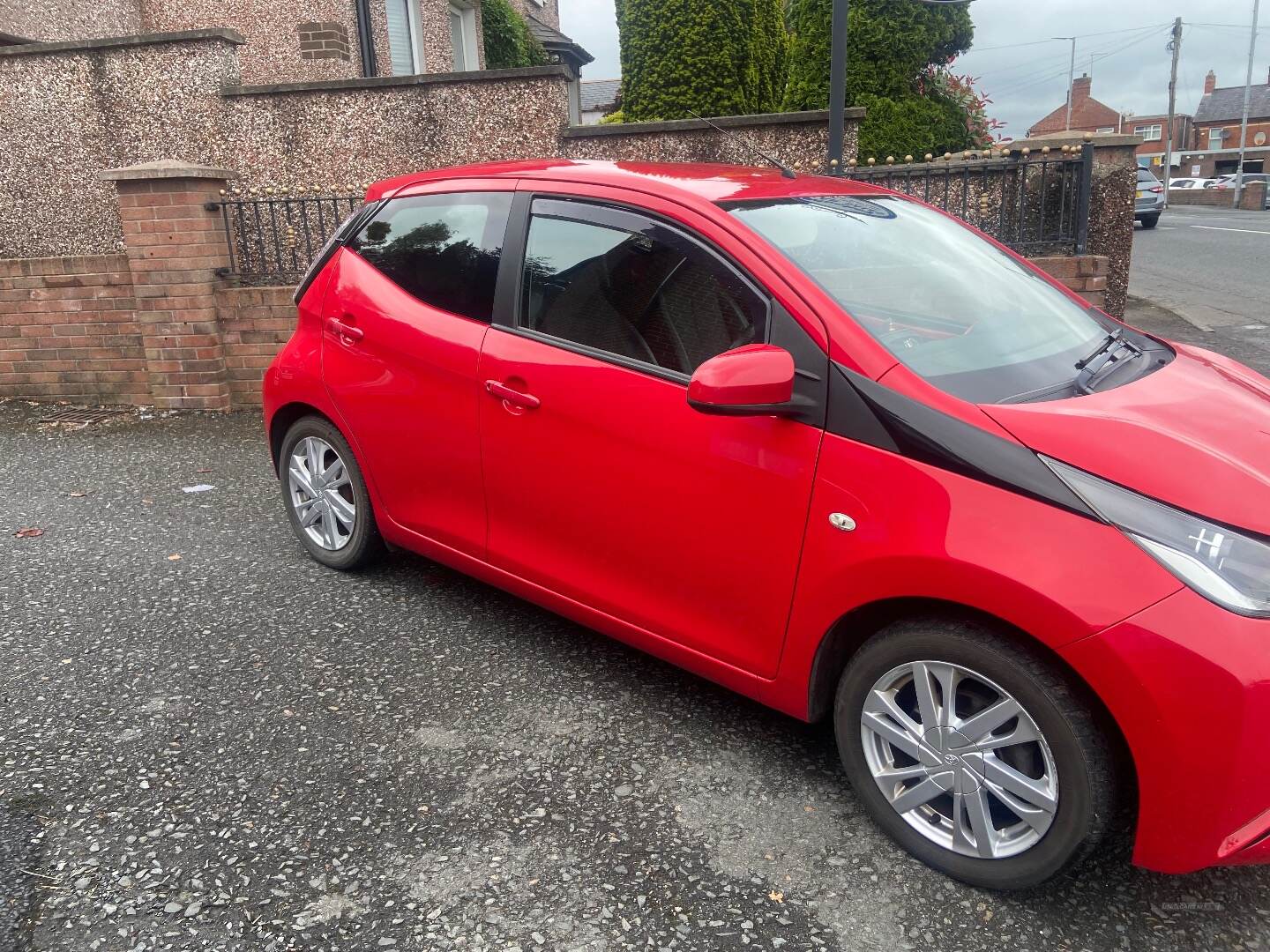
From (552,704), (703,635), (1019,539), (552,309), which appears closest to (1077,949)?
(1019,539)

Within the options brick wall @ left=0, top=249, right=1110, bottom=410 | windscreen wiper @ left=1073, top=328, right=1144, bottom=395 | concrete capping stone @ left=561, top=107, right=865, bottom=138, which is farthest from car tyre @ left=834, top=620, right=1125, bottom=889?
concrete capping stone @ left=561, top=107, right=865, bottom=138

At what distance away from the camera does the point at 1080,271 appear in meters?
6.91

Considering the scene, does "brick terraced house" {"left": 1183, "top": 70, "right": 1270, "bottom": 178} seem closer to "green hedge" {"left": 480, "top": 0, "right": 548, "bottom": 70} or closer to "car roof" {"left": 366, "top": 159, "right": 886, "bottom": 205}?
"green hedge" {"left": 480, "top": 0, "right": 548, "bottom": 70}

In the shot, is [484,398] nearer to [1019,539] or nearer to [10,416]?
[1019,539]

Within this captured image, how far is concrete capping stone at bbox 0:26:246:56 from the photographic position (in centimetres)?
851

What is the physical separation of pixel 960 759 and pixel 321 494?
2.95 meters

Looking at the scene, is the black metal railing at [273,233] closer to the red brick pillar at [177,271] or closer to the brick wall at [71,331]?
the red brick pillar at [177,271]

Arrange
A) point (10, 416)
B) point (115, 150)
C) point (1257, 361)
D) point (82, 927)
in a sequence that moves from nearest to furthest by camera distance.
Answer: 1. point (82, 927)
2. point (10, 416)
3. point (1257, 361)
4. point (115, 150)

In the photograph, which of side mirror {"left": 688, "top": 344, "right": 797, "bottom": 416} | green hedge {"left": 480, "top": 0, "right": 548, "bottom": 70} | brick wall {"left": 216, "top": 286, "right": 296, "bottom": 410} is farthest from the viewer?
green hedge {"left": 480, "top": 0, "right": 548, "bottom": 70}

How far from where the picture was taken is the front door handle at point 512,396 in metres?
3.25

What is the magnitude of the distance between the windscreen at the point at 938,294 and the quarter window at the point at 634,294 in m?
0.21

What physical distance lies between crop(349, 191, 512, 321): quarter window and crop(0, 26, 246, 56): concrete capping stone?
5697mm

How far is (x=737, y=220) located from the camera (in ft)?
9.59

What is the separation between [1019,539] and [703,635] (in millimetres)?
1010
